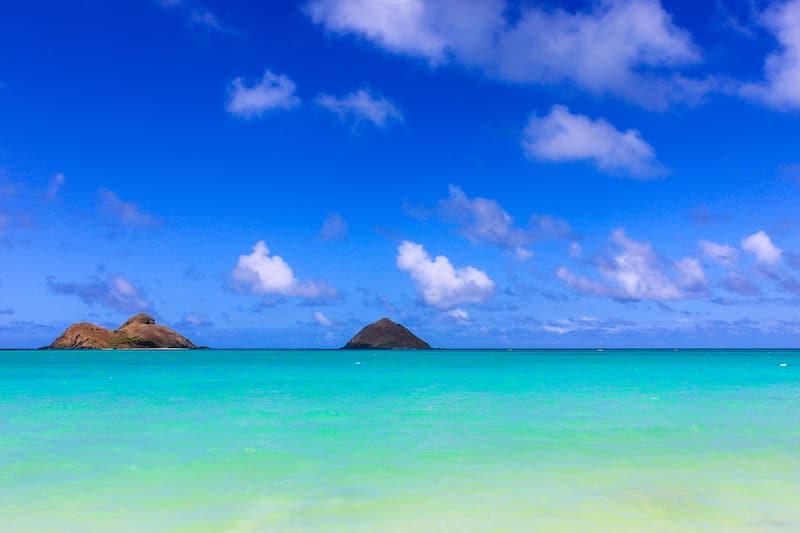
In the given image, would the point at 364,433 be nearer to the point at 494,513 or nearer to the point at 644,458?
the point at 644,458

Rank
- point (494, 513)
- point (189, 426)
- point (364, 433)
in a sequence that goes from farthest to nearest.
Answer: point (189, 426) < point (364, 433) < point (494, 513)

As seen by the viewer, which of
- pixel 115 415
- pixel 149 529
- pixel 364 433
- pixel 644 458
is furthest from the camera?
pixel 115 415

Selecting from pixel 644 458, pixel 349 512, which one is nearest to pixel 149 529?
pixel 349 512

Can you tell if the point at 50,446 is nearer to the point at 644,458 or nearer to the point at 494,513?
the point at 494,513

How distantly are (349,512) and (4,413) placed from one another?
78.1 ft

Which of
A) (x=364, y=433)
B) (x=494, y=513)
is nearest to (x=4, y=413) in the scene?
(x=364, y=433)

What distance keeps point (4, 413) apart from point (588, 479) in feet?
86.4

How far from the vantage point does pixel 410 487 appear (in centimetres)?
1370

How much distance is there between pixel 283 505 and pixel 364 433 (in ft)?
31.9

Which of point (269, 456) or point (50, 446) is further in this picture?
point (50, 446)

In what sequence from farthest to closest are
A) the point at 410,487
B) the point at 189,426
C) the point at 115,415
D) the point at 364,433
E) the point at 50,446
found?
1. the point at 115,415
2. the point at 189,426
3. the point at 364,433
4. the point at 50,446
5. the point at 410,487

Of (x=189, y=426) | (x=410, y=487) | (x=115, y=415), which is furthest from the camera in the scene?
(x=115, y=415)

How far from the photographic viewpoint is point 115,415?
27.5m

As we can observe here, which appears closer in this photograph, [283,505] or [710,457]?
[283,505]
